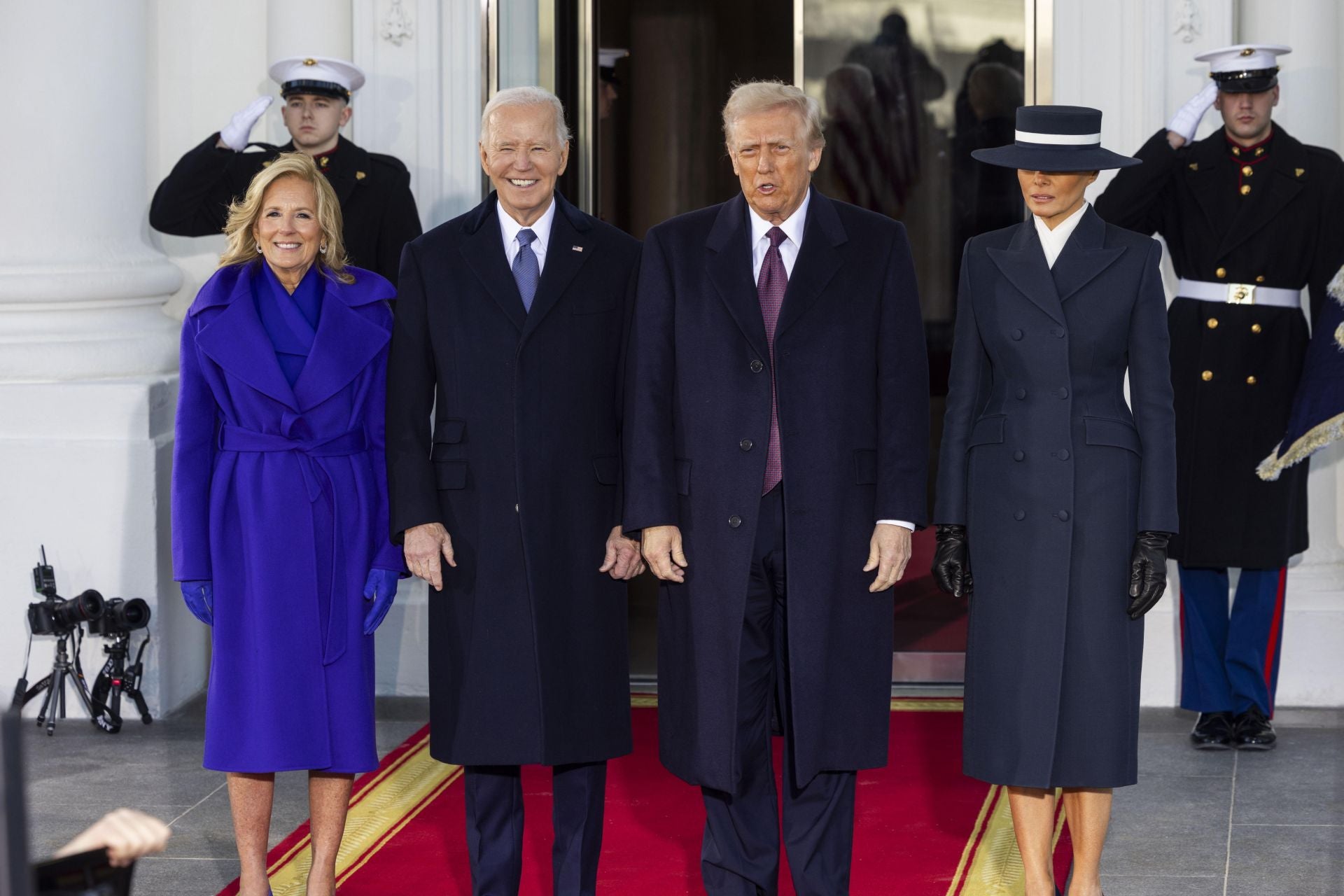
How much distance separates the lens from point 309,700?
12.0 feet

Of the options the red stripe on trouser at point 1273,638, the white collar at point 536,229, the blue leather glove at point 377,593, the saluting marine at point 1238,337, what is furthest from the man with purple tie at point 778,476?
the red stripe on trouser at point 1273,638

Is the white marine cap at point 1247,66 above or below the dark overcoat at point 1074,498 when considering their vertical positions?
above

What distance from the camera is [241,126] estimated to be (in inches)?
205

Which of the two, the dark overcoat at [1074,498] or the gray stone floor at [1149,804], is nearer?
the dark overcoat at [1074,498]

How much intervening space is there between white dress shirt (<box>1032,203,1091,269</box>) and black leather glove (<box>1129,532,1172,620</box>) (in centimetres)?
57

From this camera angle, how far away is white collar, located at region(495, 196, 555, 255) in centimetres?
367

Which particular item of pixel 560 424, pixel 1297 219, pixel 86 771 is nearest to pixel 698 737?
pixel 560 424

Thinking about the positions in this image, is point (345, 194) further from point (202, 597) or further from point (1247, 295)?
point (1247, 295)

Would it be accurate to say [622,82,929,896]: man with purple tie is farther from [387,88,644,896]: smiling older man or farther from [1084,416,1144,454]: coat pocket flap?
[1084,416,1144,454]: coat pocket flap

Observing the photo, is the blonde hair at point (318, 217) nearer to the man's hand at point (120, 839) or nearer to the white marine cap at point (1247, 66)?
the man's hand at point (120, 839)

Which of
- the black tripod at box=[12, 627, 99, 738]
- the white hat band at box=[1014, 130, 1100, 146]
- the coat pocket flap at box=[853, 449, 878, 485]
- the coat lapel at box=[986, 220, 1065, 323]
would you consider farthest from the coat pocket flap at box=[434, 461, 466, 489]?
the black tripod at box=[12, 627, 99, 738]

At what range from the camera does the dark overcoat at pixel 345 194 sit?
5246mm

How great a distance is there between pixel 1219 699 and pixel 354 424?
281 cm

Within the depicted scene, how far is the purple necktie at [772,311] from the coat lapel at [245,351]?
95 centimetres
